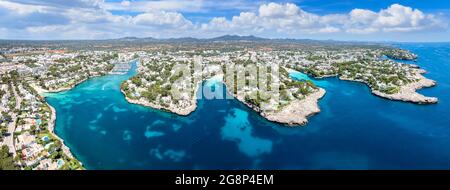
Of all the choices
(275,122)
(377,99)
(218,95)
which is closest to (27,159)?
(275,122)

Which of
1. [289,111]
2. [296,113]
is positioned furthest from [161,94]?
[296,113]

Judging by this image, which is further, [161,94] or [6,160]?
[161,94]

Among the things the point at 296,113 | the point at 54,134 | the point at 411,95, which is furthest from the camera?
the point at 411,95

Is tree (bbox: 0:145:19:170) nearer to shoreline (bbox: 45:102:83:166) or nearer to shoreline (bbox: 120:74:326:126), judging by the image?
shoreline (bbox: 45:102:83:166)

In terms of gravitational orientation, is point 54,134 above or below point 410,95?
below

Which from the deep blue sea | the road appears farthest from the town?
the deep blue sea

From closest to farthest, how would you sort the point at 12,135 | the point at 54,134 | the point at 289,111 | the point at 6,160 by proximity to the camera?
1. the point at 6,160
2. the point at 12,135
3. the point at 54,134
4. the point at 289,111

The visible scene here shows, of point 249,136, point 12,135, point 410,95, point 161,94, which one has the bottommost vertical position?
point 249,136

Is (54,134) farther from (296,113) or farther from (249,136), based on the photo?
(296,113)

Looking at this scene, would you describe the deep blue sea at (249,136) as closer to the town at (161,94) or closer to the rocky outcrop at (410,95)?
the rocky outcrop at (410,95)
